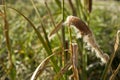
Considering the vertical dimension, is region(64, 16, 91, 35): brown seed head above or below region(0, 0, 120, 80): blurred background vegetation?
above

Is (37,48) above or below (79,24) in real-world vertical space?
below

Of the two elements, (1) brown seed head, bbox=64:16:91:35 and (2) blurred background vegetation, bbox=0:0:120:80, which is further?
(2) blurred background vegetation, bbox=0:0:120:80

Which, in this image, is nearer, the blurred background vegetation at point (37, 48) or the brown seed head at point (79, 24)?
the brown seed head at point (79, 24)

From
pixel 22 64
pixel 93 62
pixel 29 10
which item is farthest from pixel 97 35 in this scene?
pixel 29 10

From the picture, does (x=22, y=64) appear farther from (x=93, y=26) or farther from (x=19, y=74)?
(x=93, y=26)

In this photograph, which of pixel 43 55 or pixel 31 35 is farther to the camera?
pixel 31 35

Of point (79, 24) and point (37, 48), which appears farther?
point (37, 48)

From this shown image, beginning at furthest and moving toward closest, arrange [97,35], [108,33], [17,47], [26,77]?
[108,33] → [97,35] → [17,47] → [26,77]

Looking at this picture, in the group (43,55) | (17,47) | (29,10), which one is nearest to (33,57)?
(43,55)

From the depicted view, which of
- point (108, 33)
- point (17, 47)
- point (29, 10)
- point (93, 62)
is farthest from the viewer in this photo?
point (29, 10)

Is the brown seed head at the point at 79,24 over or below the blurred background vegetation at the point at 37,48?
over

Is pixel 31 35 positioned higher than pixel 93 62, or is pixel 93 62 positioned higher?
pixel 31 35
